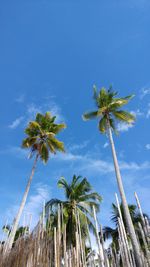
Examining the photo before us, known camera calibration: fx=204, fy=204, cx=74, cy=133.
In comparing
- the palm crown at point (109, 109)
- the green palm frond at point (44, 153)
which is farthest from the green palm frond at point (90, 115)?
the green palm frond at point (44, 153)

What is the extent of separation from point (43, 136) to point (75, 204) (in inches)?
232

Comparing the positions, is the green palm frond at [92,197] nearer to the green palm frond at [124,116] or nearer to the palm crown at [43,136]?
the palm crown at [43,136]

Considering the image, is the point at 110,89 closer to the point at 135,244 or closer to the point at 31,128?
the point at 31,128

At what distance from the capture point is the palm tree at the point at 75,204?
1485 cm

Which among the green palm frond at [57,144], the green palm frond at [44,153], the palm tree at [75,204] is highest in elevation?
the green palm frond at [57,144]

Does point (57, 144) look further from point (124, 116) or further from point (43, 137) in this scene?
point (124, 116)

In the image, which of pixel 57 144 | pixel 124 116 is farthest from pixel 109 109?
pixel 57 144

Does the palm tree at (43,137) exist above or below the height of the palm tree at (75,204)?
above

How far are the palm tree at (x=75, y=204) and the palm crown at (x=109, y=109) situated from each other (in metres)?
5.62

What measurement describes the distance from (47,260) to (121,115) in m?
12.2

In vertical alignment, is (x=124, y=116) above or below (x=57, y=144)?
below

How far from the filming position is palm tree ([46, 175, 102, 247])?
14852mm

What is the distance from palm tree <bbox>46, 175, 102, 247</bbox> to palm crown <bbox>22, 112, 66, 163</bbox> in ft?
10.9

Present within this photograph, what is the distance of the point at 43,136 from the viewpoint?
15.7 meters
